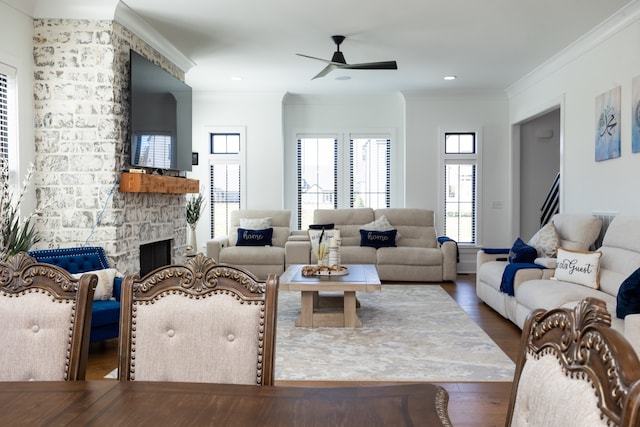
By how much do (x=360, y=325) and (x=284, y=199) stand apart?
4410 mm

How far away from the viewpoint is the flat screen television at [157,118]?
5.00 meters

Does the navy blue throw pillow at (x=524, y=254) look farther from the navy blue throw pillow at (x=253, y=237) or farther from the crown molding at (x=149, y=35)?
the crown molding at (x=149, y=35)

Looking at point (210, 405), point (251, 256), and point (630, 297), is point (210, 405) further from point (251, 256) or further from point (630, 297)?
point (251, 256)

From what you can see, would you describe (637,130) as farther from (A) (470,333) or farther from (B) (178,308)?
(B) (178,308)

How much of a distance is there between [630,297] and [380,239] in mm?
4796

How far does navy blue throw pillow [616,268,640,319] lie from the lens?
316cm

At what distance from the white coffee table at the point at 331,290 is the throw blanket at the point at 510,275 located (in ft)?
4.06

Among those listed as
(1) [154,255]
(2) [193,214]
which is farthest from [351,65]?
(2) [193,214]

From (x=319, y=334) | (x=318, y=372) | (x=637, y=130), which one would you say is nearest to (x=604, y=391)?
(x=318, y=372)

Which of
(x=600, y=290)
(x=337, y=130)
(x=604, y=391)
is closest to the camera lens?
(x=604, y=391)

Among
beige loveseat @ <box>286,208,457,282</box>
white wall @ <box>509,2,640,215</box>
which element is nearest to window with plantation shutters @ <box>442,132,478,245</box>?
beige loveseat @ <box>286,208,457,282</box>

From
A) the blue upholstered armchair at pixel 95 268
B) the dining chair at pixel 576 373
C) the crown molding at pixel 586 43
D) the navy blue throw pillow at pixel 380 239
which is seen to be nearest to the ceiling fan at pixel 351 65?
the crown molding at pixel 586 43

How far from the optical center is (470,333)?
15.4ft

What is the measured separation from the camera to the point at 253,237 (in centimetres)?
793
